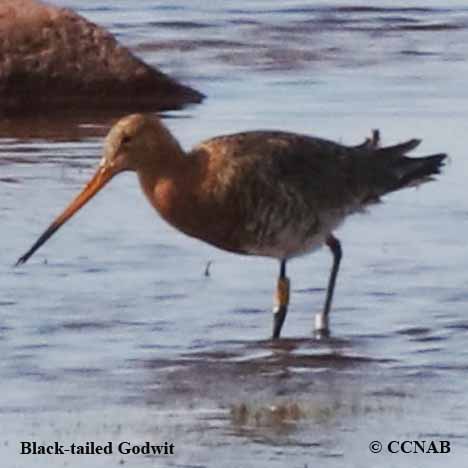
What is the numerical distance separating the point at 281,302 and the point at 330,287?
29 centimetres

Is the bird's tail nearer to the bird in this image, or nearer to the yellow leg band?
the bird

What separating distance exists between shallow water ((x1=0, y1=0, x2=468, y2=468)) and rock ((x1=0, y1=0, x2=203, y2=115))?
515 mm

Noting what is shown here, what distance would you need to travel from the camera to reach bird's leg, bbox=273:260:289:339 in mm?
9398

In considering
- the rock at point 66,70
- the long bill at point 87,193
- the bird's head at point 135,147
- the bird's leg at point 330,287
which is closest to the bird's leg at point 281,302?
the bird's leg at point 330,287

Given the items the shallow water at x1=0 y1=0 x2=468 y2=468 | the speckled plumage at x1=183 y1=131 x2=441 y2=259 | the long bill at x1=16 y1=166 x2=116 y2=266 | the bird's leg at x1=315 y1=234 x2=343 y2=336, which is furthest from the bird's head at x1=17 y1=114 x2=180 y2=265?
the bird's leg at x1=315 y1=234 x2=343 y2=336

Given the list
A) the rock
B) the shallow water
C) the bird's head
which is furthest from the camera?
the rock

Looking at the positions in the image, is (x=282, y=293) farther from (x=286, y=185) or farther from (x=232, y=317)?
(x=286, y=185)

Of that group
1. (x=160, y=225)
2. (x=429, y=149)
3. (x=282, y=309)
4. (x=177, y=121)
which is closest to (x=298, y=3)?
(x=177, y=121)

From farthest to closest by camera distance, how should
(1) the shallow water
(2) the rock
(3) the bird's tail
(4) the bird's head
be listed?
1. (2) the rock
2. (3) the bird's tail
3. (4) the bird's head
4. (1) the shallow water

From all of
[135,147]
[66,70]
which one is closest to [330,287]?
[135,147]

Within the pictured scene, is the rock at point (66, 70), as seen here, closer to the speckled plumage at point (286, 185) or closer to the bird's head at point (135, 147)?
the speckled plumage at point (286, 185)

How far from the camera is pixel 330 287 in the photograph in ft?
31.8

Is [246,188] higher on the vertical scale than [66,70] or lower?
higher

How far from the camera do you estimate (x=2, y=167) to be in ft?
40.6
